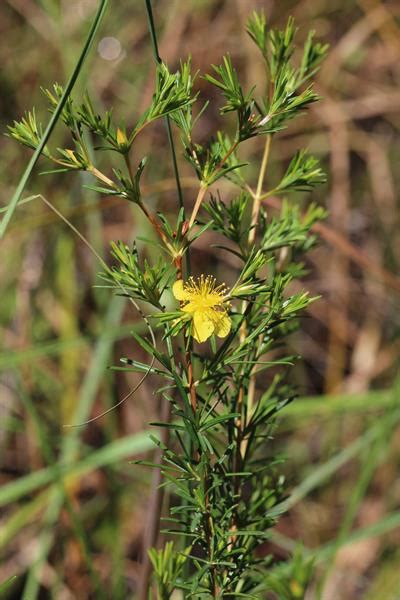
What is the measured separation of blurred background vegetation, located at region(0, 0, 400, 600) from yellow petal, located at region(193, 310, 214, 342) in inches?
24.4

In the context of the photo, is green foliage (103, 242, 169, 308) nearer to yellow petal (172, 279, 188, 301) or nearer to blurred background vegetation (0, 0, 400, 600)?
yellow petal (172, 279, 188, 301)

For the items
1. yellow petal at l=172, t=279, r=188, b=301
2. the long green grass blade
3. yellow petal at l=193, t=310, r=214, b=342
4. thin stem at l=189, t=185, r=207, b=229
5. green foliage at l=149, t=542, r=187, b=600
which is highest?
the long green grass blade

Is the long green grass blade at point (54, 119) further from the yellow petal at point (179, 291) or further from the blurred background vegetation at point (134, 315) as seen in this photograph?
the blurred background vegetation at point (134, 315)

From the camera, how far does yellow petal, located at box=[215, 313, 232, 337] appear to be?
46 cm

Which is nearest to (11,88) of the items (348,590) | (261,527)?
(348,590)

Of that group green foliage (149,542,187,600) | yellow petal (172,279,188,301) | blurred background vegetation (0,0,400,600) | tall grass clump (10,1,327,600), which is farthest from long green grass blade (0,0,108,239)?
blurred background vegetation (0,0,400,600)

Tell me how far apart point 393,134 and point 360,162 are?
0.41 ft

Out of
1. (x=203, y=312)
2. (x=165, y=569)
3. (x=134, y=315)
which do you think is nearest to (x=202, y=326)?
(x=203, y=312)

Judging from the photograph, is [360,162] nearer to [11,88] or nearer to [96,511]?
[11,88]

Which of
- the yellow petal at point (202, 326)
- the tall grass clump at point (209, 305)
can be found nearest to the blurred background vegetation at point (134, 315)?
the tall grass clump at point (209, 305)

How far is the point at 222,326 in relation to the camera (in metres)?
0.46

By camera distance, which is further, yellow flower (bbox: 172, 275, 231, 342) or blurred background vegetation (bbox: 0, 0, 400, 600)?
blurred background vegetation (bbox: 0, 0, 400, 600)

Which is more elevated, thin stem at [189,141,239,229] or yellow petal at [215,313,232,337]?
thin stem at [189,141,239,229]

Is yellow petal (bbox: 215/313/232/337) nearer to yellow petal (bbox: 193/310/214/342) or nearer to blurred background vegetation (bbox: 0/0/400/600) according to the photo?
yellow petal (bbox: 193/310/214/342)
